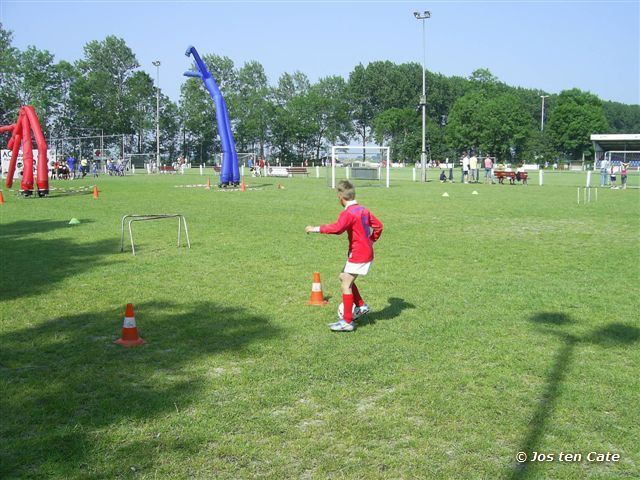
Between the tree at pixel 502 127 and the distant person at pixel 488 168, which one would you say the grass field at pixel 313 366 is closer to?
the distant person at pixel 488 168

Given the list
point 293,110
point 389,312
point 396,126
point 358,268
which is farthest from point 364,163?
point 396,126

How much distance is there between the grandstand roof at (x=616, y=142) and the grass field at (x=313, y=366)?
262 feet

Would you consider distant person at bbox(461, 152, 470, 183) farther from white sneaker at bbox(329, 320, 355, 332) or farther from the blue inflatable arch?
white sneaker at bbox(329, 320, 355, 332)

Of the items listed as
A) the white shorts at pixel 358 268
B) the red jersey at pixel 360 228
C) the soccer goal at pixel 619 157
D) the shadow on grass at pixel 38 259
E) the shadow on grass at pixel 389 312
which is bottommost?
the shadow on grass at pixel 389 312

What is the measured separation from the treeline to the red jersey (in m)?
85.4

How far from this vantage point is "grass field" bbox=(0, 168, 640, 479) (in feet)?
13.5

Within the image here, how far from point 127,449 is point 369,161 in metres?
37.4

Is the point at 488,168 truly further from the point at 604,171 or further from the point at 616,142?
the point at 616,142

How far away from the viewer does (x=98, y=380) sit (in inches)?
214

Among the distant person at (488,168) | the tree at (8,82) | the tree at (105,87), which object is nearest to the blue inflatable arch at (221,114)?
the distant person at (488,168)

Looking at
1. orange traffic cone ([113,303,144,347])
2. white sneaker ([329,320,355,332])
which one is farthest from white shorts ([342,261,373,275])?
orange traffic cone ([113,303,144,347])

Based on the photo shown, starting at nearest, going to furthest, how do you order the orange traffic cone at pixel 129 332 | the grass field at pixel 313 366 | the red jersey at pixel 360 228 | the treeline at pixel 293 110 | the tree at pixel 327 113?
1. the grass field at pixel 313 366
2. the orange traffic cone at pixel 129 332
3. the red jersey at pixel 360 228
4. the treeline at pixel 293 110
5. the tree at pixel 327 113

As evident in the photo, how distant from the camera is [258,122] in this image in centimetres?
10481

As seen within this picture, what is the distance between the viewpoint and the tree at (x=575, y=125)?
105750 mm
